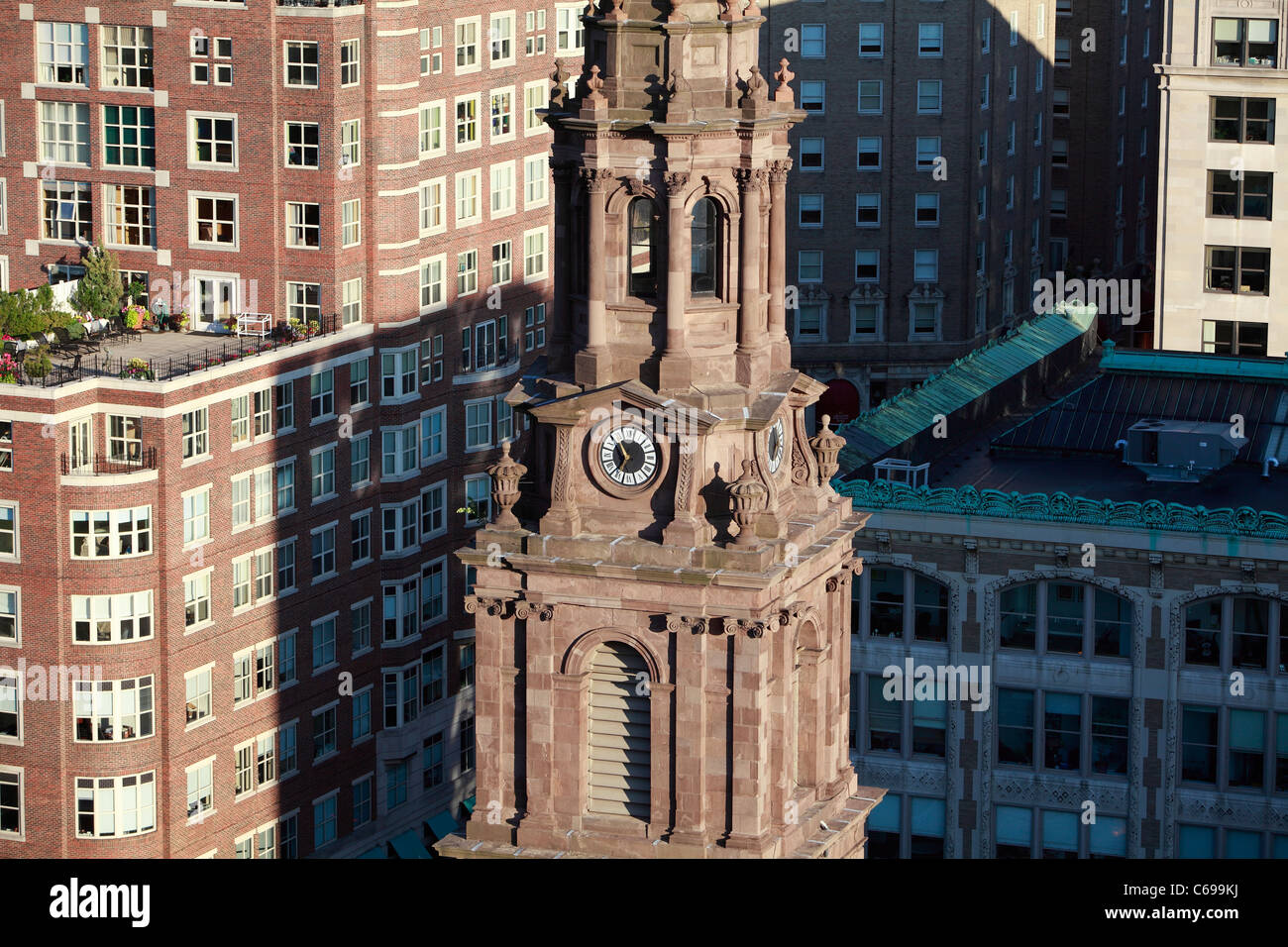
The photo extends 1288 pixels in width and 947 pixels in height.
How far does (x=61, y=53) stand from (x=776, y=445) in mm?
75489

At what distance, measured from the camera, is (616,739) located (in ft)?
383

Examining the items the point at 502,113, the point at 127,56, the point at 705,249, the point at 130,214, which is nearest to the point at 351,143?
the point at 127,56

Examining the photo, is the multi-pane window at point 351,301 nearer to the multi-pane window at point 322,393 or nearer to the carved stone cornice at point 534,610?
the multi-pane window at point 322,393

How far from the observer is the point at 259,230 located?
181m

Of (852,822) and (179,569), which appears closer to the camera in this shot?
(852,822)

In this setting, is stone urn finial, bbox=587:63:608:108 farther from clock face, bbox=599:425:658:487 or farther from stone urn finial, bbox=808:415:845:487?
stone urn finial, bbox=808:415:845:487

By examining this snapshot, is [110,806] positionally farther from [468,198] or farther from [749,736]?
[749,736]

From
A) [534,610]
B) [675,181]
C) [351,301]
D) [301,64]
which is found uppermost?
[301,64]

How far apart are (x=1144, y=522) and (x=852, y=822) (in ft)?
124

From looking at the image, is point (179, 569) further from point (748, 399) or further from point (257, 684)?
point (748, 399)

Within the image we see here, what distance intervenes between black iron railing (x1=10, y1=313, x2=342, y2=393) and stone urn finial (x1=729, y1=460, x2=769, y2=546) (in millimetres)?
57198

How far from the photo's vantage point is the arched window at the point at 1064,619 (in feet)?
520

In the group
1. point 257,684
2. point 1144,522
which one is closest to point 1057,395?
point 1144,522

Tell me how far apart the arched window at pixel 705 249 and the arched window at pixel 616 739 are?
11.7 meters
